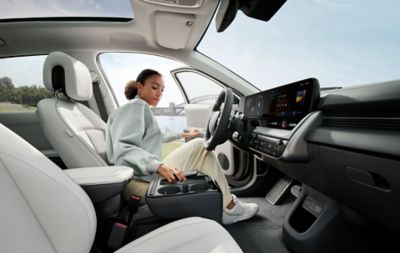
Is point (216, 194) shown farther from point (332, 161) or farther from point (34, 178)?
point (34, 178)

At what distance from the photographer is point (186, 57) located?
7.28 feet

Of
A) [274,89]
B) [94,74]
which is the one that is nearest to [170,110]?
[94,74]

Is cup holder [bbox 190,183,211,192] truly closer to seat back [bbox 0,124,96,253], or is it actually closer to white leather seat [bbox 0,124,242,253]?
white leather seat [bbox 0,124,242,253]

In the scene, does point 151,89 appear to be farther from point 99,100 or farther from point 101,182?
point 99,100

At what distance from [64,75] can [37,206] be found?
1.01 metres

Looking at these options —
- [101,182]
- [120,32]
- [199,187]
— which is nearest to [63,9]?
[120,32]

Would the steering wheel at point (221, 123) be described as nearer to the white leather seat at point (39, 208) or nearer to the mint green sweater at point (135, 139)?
the mint green sweater at point (135, 139)

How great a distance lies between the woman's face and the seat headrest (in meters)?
0.33

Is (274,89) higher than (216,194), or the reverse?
(274,89)

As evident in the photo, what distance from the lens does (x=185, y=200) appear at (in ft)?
2.83

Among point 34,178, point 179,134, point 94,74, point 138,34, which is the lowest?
point 179,134

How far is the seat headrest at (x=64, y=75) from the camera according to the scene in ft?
4.18

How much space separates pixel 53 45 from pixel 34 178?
205 centimetres

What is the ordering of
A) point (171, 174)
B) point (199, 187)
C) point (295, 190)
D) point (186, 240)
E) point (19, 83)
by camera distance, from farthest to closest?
point (19, 83), point (295, 190), point (171, 174), point (199, 187), point (186, 240)
